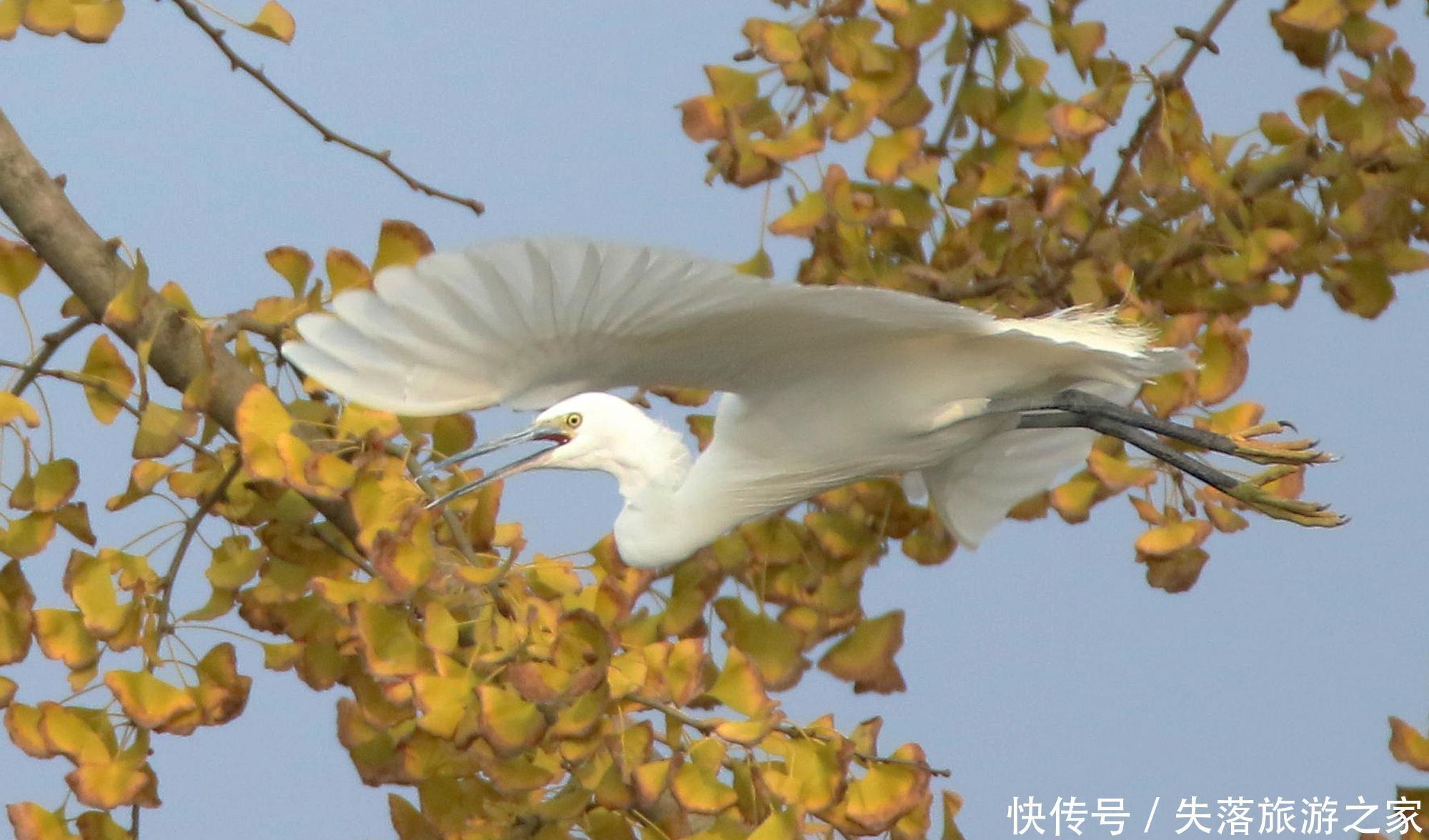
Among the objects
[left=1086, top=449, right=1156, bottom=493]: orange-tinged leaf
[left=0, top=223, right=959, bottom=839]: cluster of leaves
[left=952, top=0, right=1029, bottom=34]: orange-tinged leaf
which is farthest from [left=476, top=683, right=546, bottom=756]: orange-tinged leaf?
[left=952, top=0, right=1029, bottom=34]: orange-tinged leaf

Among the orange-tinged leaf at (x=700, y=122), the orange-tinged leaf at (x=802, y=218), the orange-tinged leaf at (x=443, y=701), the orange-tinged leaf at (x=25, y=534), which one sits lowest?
the orange-tinged leaf at (x=443, y=701)

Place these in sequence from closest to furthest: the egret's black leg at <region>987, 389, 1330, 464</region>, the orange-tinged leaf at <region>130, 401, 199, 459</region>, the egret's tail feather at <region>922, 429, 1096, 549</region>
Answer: the orange-tinged leaf at <region>130, 401, 199, 459</region> < the egret's black leg at <region>987, 389, 1330, 464</region> < the egret's tail feather at <region>922, 429, 1096, 549</region>

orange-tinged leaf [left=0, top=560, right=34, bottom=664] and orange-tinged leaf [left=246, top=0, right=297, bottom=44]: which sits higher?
orange-tinged leaf [left=246, top=0, right=297, bottom=44]

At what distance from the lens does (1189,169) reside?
149 centimetres

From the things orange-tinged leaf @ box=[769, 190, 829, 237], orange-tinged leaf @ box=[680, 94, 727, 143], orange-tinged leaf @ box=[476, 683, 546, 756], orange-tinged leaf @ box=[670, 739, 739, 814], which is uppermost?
orange-tinged leaf @ box=[680, 94, 727, 143]

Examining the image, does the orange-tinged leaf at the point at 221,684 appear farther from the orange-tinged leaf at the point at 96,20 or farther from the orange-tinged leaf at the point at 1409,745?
the orange-tinged leaf at the point at 1409,745

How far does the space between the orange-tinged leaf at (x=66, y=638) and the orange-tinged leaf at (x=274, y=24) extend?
0.41 metres

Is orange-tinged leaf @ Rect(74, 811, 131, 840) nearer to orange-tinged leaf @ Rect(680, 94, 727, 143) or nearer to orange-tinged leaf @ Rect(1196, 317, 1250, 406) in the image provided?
orange-tinged leaf @ Rect(680, 94, 727, 143)

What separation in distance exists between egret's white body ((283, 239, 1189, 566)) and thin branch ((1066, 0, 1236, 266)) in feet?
0.30

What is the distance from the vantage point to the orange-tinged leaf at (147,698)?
1.25 metres

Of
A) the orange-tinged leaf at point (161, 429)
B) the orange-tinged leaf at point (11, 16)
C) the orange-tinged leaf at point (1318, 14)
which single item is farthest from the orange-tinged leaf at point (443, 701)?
the orange-tinged leaf at point (1318, 14)

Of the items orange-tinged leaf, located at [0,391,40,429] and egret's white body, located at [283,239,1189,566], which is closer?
egret's white body, located at [283,239,1189,566]

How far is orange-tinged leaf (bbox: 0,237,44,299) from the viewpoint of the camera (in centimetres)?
131

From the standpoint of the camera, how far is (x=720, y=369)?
1.32m
